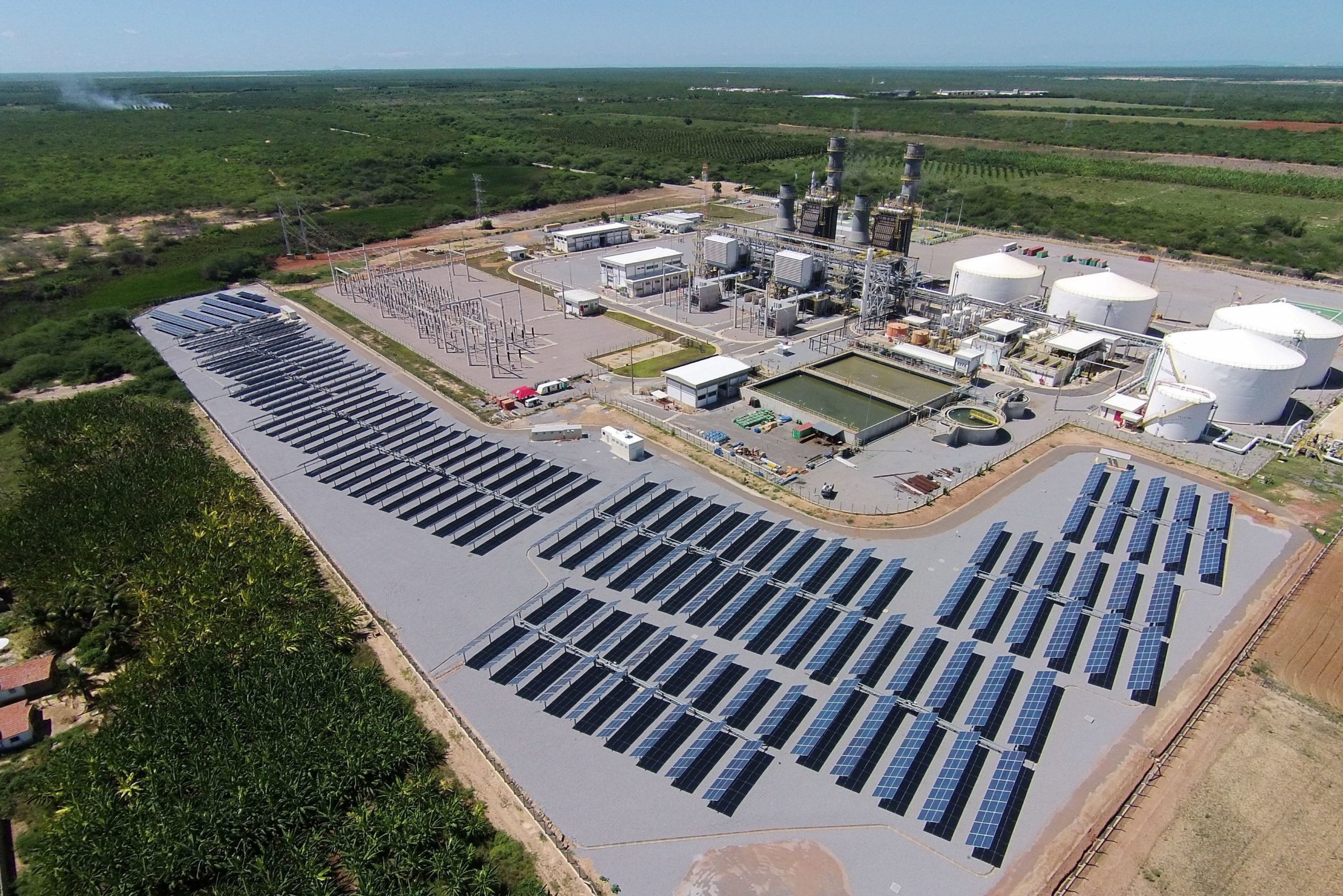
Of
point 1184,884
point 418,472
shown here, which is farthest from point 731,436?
point 1184,884

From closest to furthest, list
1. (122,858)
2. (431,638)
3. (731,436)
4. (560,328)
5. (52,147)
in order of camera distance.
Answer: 1. (122,858)
2. (431,638)
3. (731,436)
4. (560,328)
5. (52,147)

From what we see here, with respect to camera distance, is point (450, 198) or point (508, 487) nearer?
point (508, 487)

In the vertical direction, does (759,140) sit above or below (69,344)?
above

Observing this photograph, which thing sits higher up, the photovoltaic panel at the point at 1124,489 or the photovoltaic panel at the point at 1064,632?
the photovoltaic panel at the point at 1124,489

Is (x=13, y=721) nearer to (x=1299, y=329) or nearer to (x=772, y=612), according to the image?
(x=772, y=612)

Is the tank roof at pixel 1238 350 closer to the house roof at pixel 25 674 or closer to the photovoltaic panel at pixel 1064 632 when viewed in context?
the photovoltaic panel at pixel 1064 632

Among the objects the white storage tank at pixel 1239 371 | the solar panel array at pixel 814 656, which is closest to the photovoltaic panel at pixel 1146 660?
the solar panel array at pixel 814 656

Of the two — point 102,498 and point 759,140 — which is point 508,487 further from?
point 759,140
